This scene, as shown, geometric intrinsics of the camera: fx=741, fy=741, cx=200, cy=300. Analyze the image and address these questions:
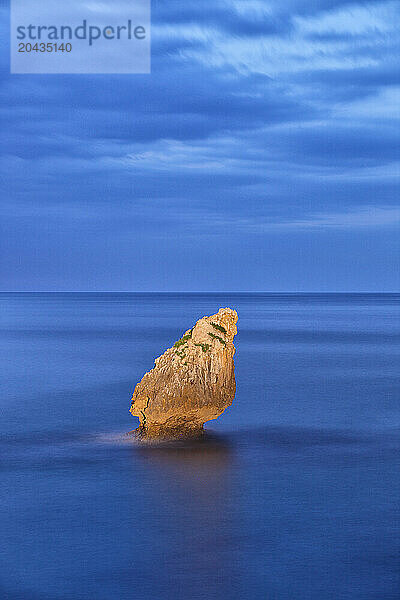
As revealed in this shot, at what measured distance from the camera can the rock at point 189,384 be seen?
34.5 m

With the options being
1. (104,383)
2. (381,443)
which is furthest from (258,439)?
(104,383)

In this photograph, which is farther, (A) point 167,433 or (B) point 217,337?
(A) point 167,433

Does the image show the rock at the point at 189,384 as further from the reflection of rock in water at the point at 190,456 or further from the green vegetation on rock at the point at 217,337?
the reflection of rock in water at the point at 190,456

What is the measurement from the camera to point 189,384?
113 ft

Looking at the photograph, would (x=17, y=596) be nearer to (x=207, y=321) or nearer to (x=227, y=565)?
(x=227, y=565)

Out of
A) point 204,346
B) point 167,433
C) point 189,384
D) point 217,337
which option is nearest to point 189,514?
point 189,384

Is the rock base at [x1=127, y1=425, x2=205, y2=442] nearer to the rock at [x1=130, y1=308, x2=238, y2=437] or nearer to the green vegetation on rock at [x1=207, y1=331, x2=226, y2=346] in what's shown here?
the rock at [x1=130, y1=308, x2=238, y2=437]

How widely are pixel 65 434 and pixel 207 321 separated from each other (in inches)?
434

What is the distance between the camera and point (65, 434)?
41125 mm

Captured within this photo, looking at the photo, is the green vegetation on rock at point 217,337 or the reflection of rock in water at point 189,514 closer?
the reflection of rock in water at point 189,514

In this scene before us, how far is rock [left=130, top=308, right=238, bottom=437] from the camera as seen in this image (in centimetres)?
3450

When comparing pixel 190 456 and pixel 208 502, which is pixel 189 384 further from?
pixel 208 502

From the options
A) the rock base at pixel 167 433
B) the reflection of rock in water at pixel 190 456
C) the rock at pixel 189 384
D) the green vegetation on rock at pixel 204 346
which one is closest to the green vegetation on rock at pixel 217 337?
→ the rock at pixel 189 384

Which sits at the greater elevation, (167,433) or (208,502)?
(167,433)
